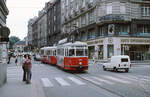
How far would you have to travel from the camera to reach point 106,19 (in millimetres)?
38469

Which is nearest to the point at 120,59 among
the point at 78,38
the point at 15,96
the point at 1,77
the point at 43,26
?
the point at 1,77

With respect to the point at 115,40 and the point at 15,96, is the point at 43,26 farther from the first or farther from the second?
the point at 15,96

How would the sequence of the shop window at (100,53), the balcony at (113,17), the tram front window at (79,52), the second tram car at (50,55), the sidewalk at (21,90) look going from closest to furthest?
the sidewalk at (21,90) → the tram front window at (79,52) → the second tram car at (50,55) → the balcony at (113,17) → the shop window at (100,53)

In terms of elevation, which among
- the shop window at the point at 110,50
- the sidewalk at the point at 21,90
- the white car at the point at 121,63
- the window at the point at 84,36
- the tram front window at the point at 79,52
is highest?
the window at the point at 84,36

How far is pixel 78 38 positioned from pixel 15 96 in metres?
44.5

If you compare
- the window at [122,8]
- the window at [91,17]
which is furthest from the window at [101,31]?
the window at [122,8]

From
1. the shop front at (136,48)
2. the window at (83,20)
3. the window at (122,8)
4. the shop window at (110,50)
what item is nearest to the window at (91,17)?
the window at (83,20)

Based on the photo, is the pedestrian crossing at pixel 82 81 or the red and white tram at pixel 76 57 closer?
the pedestrian crossing at pixel 82 81

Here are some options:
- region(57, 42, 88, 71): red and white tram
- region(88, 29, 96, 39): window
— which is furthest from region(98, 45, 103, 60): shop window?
region(57, 42, 88, 71): red and white tram

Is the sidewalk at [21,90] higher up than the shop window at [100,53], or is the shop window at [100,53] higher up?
the shop window at [100,53]

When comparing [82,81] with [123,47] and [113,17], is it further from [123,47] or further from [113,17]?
[123,47]

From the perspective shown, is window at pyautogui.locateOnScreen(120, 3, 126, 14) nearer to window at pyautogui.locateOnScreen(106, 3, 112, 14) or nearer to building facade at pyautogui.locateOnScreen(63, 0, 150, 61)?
building facade at pyautogui.locateOnScreen(63, 0, 150, 61)

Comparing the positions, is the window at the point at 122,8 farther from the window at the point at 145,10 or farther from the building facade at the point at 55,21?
the building facade at the point at 55,21

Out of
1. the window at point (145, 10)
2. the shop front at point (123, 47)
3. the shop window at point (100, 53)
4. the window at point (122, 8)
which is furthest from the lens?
the shop window at point (100, 53)
